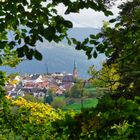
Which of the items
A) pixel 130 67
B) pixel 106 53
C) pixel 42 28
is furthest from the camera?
pixel 130 67

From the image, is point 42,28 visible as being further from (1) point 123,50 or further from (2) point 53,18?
(1) point 123,50

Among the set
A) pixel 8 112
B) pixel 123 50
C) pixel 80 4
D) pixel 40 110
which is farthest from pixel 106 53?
pixel 40 110

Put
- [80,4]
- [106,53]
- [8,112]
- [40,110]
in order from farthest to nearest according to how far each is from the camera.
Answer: [40,110], [8,112], [106,53], [80,4]

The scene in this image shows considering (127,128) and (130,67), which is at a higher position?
(130,67)

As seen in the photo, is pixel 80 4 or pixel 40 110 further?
pixel 40 110

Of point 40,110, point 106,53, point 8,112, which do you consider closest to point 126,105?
point 106,53

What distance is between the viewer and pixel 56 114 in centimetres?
1980

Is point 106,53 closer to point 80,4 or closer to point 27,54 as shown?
point 80,4

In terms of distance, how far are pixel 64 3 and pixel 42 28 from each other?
0.50m

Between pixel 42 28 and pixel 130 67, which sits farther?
pixel 130 67

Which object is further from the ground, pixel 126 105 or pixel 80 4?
pixel 80 4

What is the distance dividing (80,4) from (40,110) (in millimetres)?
13776

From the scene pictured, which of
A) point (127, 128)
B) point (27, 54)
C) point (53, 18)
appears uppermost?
point (53, 18)

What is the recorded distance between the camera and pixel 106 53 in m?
7.33
